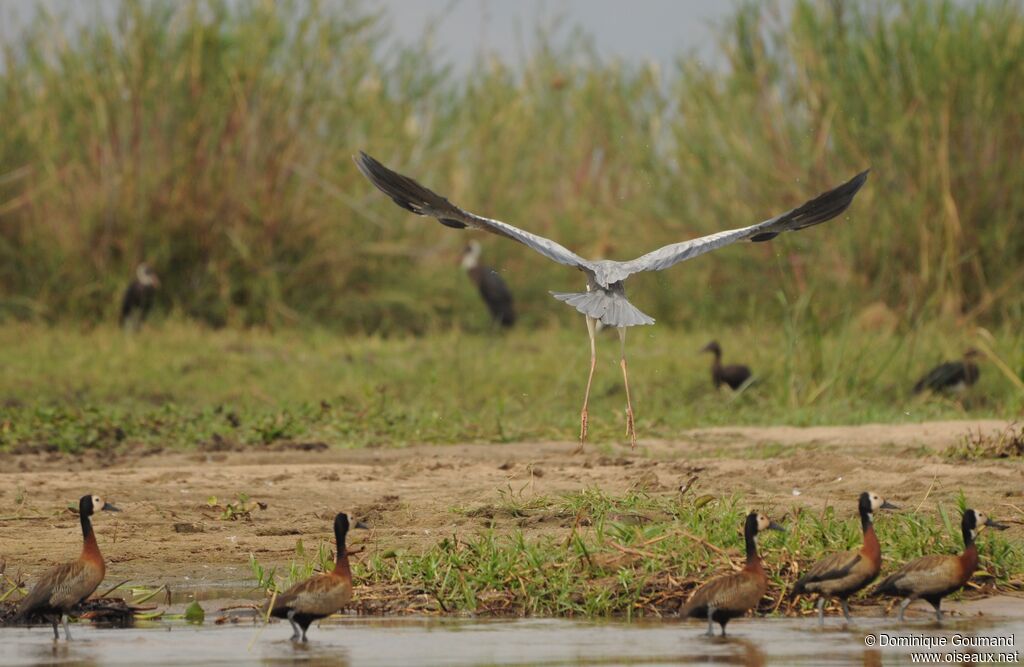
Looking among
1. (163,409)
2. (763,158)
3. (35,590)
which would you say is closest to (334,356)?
(163,409)

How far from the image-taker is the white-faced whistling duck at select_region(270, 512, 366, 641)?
17.8 ft

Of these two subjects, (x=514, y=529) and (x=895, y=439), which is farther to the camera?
(x=895, y=439)

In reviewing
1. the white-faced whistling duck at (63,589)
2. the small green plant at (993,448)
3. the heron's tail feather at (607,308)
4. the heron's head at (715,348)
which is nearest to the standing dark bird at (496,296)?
the heron's head at (715,348)

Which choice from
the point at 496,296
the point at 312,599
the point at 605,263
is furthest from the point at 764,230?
the point at 496,296

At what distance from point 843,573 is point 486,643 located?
48.3 inches

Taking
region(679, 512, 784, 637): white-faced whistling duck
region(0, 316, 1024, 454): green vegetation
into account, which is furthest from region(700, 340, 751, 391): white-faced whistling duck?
region(679, 512, 784, 637): white-faced whistling duck

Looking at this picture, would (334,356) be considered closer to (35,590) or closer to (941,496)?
(941,496)

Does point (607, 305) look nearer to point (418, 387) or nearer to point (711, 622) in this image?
point (711, 622)

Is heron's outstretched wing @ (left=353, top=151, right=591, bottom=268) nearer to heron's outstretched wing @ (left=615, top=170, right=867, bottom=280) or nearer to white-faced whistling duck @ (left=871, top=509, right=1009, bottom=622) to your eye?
heron's outstretched wing @ (left=615, top=170, right=867, bottom=280)

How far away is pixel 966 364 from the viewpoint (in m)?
11.8

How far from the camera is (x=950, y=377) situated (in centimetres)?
1180

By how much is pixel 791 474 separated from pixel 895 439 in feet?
5.34

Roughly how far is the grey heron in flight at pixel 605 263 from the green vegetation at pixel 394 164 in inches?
260

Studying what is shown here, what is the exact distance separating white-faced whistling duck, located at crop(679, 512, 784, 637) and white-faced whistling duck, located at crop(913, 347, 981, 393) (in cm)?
652
